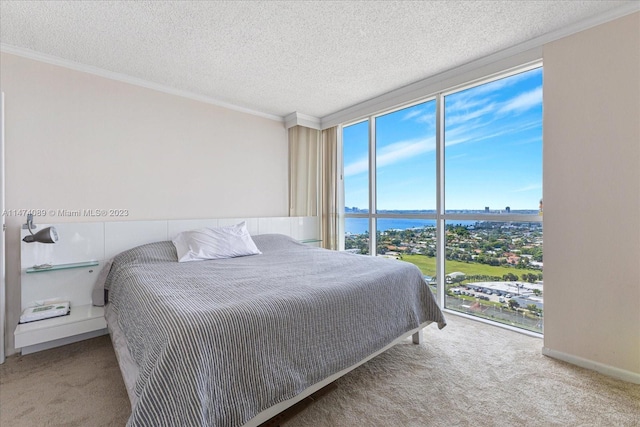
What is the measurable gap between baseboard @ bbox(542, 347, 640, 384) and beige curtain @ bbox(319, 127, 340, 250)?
2.48m

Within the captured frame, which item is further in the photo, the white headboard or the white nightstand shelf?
the white headboard

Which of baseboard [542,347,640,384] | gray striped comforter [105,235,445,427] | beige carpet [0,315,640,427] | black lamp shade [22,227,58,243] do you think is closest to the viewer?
gray striped comforter [105,235,445,427]

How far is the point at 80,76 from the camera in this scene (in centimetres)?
249

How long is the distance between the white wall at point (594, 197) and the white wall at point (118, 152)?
297 centimetres

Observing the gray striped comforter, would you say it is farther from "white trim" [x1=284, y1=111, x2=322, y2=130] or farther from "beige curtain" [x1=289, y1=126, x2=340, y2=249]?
"white trim" [x1=284, y1=111, x2=322, y2=130]

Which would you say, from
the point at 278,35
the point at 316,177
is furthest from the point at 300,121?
the point at 278,35

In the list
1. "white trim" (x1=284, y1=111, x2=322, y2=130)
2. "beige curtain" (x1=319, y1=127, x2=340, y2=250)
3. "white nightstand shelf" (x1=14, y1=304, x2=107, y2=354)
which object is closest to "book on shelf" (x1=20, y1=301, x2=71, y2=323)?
"white nightstand shelf" (x1=14, y1=304, x2=107, y2=354)

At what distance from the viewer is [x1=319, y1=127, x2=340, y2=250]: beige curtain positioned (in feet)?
13.1

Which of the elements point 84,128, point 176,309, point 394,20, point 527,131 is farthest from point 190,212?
point 527,131

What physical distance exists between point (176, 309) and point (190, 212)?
6.77ft

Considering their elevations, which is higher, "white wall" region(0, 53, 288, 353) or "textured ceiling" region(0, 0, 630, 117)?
"textured ceiling" region(0, 0, 630, 117)

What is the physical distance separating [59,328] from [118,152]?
154 centimetres

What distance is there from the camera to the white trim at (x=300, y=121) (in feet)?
12.3

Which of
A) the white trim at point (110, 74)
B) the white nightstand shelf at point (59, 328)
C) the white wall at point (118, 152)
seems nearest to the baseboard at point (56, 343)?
the white nightstand shelf at point (59, 328)
